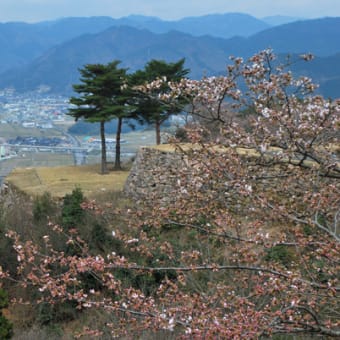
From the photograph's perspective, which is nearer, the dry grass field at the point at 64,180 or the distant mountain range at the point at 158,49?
the dry grass field at the point at 64,180

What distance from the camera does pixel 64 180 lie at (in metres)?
20.7

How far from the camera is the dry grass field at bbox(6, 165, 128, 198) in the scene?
18078mm

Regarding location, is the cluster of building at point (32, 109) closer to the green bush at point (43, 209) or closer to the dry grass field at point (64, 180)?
the dry grass field at point (64, 180)

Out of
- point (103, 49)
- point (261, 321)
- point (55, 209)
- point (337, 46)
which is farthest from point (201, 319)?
point (103, 49)

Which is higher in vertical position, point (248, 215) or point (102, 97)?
point (102, 97)

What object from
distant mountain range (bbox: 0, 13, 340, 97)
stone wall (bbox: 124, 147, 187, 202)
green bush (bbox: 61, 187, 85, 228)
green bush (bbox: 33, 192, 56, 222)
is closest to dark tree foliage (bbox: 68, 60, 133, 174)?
stone wall (bbox: 124, 147, 187, 202)

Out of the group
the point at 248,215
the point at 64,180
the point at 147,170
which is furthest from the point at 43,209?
the point at 248,215

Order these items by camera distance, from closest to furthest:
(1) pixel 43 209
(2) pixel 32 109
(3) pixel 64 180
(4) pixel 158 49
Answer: (1) pixel 43 209
(3) pixel 64 180
(2) pixel 32 109
(4) pixel 158 49

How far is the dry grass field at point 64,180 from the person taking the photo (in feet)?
59.3

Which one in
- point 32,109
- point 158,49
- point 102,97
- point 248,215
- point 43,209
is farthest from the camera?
point 158,49

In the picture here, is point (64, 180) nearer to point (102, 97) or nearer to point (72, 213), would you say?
point (102, 97)

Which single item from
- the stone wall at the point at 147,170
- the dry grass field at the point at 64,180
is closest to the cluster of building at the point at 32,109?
A: the dry grass field at the point at 64,180

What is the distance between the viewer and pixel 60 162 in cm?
3469

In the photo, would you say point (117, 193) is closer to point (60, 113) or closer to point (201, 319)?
point (201, 319)
